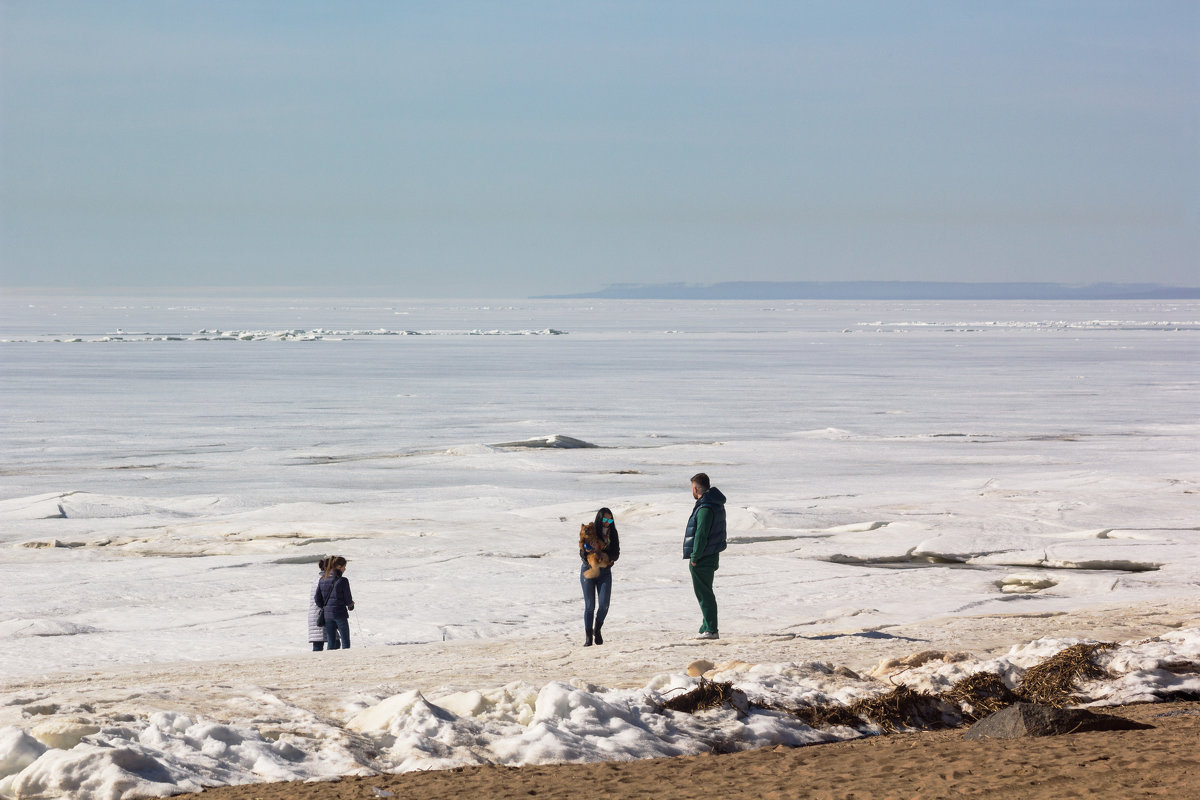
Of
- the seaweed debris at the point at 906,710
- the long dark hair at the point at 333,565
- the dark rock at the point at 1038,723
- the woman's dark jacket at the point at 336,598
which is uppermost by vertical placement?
the long dark hair at the point at 333,565

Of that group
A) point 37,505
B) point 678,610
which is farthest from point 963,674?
point 37,505

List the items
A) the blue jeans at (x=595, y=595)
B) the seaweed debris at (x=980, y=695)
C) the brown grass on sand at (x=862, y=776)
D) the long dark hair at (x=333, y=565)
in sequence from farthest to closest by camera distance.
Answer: the long dark hair at (x=333, y=565)
the blue jeans at (x=595, y=595)
the seaweed debris at (x=980, y=695)
the brown grass on sand at (x=862, y=776)

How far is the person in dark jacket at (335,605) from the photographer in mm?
10500

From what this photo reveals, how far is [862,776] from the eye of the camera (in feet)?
21.8

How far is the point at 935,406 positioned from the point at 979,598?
19.7m

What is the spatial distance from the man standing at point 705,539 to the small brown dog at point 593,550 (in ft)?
2.06

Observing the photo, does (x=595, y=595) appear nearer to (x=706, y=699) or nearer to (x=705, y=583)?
(x=705, y=583)

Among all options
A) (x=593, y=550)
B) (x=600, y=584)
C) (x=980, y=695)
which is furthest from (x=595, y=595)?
(x=980, y=695)

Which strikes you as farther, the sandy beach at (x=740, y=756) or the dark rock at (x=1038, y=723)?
the dark rock at (x=1038, y=723)

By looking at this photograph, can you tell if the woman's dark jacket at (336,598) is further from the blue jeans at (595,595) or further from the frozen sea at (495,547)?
the blue jeans at (595,595)

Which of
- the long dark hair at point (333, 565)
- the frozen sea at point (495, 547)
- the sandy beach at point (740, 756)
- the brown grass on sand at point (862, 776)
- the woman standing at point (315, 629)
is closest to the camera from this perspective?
the brown grass on sand at point (862, 776)

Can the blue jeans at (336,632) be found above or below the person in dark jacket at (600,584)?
below

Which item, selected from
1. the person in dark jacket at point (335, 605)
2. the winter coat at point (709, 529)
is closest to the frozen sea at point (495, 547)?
the person in dark jacket at point (335, 605)

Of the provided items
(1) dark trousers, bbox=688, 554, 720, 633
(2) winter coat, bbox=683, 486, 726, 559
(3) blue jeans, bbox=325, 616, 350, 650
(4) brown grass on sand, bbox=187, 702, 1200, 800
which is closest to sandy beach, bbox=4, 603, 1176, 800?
(4) brown grass on sand, bbox=187, 702, 1200, 800
